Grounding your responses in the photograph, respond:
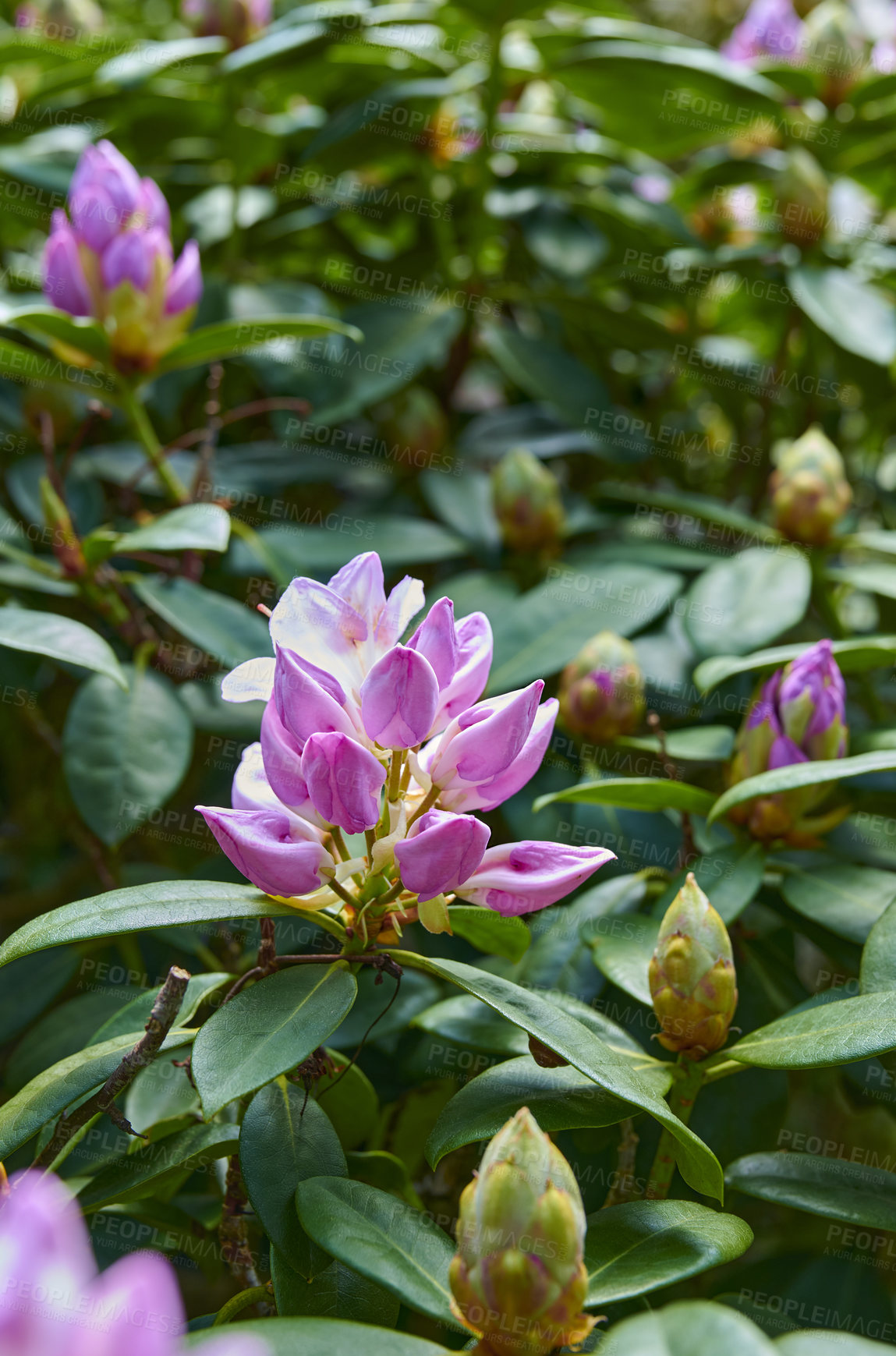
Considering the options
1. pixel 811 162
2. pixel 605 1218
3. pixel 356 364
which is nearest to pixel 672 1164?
pixel 605 1218

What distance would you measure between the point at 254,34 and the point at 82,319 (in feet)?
1.97

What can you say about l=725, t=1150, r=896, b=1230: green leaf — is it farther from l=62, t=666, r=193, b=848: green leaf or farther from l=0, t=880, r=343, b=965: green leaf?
l=62, t=666, r=193, b=848: green leaf

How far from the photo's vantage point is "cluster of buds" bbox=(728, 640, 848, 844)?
0.82 m

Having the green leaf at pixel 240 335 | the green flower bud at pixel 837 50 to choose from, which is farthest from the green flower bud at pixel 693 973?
the green flower bud at pixel 837 50

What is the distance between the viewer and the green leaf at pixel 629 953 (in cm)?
67

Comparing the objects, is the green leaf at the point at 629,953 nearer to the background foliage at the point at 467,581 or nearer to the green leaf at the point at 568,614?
the background foliage at the point at 467,581

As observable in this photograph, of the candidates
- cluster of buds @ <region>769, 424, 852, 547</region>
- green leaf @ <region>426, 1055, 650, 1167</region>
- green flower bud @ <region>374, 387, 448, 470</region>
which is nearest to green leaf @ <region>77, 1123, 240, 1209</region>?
green leaf @ <region>426, 1055, 650, 1167</region>

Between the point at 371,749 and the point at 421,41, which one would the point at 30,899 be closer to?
the point at 371,749

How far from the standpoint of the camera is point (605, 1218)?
57 centimetres

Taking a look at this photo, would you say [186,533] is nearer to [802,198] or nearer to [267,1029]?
[267,1029]

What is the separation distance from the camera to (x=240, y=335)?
1.00m

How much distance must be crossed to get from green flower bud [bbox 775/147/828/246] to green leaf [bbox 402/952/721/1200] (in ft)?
3.58

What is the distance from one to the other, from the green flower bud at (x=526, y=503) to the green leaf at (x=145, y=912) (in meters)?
0.64

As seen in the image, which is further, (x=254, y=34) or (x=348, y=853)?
(x=254, y=34)
